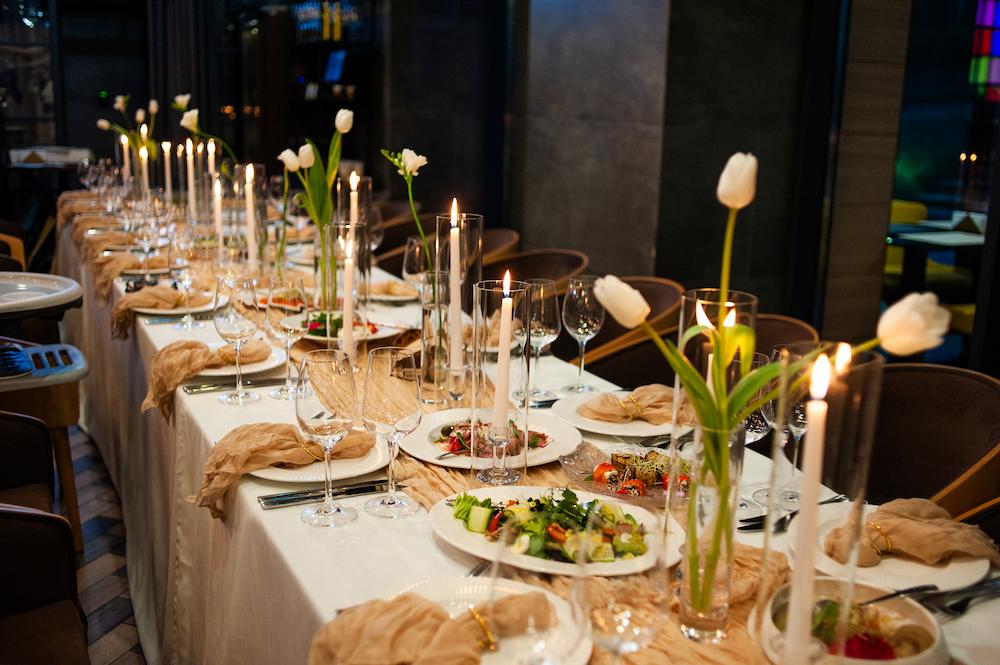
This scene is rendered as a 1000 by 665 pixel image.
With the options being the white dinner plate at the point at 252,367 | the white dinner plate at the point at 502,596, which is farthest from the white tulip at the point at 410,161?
the white dinner plate at the point at 502,596

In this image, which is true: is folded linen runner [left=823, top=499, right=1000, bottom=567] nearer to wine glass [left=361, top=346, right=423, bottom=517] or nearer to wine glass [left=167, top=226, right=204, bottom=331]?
wine glass [left=361, top=346, right=423, bottom=517]

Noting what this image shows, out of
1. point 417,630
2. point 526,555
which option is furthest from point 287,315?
point 417,630

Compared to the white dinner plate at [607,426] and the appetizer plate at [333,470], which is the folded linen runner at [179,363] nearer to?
the appetizer plate at [333,470]

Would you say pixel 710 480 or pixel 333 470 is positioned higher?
pixel 710 480

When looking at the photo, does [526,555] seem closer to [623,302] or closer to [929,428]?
[623,302]

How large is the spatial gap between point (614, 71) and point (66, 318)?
3.10 m

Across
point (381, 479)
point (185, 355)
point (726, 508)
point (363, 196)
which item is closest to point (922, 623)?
point (726, 508)

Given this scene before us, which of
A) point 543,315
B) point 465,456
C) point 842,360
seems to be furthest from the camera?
point 543,315

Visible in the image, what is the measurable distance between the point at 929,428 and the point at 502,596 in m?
1.52

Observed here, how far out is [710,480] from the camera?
1176mm

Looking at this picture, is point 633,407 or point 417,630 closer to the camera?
point 417,630

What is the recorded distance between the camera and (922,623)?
117 centimetres

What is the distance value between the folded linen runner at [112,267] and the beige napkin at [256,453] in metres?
2.08

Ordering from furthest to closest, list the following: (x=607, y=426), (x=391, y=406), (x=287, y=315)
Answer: (x=287, y=315) → (x=607, y=426) → (x=391, y=406)
